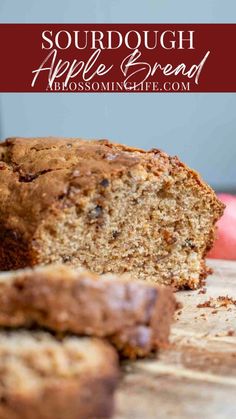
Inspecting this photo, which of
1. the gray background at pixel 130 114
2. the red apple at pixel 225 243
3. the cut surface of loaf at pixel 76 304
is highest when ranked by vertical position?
the gray background at pixel 130 114

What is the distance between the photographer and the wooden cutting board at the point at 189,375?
8.56ft

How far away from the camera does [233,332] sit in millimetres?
3527

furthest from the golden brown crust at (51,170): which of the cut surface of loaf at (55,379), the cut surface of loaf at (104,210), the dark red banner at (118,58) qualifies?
the dark red banner at (118,58)

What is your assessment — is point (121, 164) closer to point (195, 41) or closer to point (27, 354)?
point (27, 354)

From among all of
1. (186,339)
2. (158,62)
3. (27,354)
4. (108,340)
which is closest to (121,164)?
(186,339)

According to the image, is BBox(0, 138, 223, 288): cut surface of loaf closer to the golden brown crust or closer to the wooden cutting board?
the golden brown crust

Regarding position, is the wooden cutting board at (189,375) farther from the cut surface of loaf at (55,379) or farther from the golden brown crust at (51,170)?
the golden brown crust at (51,170)

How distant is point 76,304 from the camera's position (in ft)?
8.59

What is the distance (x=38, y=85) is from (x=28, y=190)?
411 cm

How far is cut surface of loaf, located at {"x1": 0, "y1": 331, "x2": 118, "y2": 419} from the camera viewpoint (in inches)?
92.4

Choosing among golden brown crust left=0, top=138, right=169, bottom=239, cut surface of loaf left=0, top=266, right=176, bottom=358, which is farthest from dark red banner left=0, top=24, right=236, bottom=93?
cut surface of loaf left=0, top=266, right=176, bottom=358

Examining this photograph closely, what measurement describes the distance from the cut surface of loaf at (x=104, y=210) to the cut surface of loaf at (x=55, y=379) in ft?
3.70

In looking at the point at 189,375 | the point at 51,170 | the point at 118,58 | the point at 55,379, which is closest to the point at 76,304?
the point at 55,379

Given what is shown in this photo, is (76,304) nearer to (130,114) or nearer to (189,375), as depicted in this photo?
(189,375)
